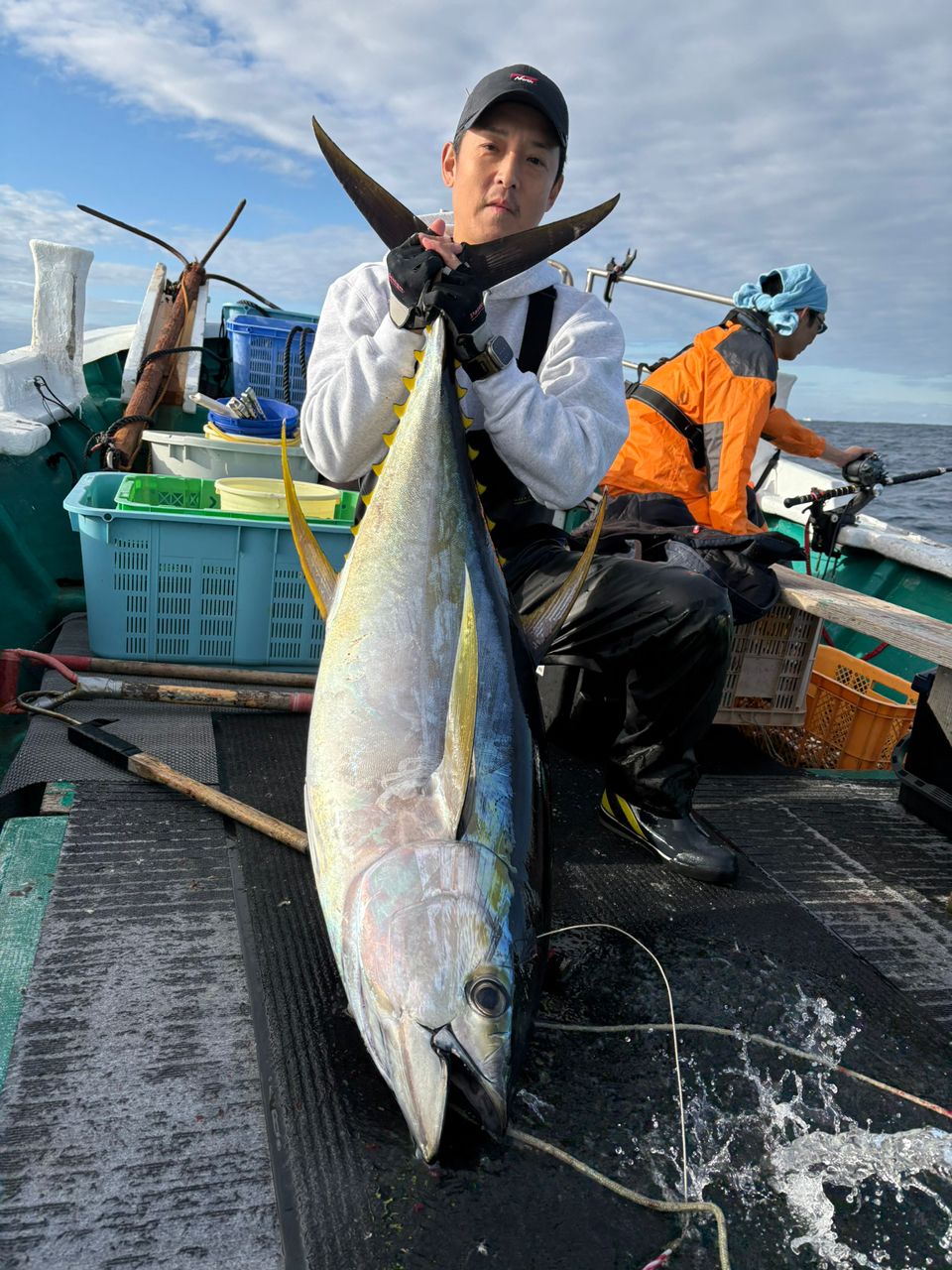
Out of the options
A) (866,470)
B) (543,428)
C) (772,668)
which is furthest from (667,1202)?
(866,470)

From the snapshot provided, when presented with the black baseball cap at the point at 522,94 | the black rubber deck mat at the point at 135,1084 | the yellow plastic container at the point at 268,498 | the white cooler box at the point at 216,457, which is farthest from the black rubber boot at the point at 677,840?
the white cooler box at the point at 216,457

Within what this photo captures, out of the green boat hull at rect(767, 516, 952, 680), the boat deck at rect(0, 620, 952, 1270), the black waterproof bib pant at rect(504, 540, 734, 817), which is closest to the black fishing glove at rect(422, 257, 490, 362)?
the black waterproof bib pant at rect(504, 540, 734, 817)

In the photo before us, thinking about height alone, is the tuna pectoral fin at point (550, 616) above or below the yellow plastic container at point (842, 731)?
above

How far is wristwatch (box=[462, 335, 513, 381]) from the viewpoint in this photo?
2.06 meters

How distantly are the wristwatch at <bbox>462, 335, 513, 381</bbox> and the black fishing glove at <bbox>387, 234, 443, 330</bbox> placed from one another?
0.15 meters

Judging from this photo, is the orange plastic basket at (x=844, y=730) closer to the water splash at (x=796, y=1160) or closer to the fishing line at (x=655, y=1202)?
the water splash at (x=796, y=1160)

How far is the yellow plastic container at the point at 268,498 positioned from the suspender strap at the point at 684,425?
1400 millimetres

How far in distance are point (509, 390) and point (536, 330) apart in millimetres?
561

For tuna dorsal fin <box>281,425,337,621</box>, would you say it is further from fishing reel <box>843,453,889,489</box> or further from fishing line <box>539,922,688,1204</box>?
fishing reel <box>843,453,889,489</box>

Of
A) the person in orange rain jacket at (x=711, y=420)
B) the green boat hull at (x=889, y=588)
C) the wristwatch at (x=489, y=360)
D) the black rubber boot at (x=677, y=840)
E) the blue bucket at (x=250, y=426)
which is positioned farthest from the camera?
the green boat hull at (x=889, y=588)

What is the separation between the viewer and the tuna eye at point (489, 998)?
1.22 meters

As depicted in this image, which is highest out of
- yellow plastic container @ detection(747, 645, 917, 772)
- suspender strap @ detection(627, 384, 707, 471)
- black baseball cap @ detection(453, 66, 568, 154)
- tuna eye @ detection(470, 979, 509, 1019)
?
black baseball cap @ detection(453, 66, 568, 154)

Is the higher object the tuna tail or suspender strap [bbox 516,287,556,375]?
the tuna tail

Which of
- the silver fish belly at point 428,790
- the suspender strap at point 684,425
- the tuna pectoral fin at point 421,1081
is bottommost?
the tuna pectoral fin at point 421,1081
